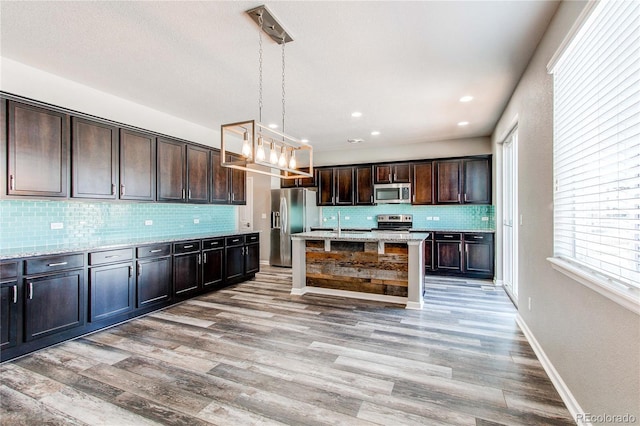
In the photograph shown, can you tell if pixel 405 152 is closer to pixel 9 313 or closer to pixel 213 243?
pixel 213 243

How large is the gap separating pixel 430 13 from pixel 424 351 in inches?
108

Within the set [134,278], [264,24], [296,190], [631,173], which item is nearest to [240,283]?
[134,278]

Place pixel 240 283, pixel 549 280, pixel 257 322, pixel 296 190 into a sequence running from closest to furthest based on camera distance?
pixel 549 280 < pixel 257 322 < pixel 240 283 < pixel 296 190

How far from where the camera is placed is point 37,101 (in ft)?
9.59

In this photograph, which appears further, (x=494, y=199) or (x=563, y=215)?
(x=494, y=199)

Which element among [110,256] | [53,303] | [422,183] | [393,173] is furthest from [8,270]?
[422,183]

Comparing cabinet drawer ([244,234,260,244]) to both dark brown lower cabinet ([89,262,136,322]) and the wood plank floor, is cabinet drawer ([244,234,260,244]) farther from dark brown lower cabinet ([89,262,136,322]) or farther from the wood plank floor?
dark brown lower cabinet ([89,262,136,322])

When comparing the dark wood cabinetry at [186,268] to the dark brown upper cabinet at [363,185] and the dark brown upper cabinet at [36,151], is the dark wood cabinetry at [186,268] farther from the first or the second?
the dark brown upper cabinet at [363,185]

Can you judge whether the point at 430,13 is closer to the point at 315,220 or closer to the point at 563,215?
the point at 563,215

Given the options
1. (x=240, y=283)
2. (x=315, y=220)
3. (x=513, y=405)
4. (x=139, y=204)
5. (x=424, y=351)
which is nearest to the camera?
(x=513, y=405)

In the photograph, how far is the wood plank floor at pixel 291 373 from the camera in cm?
188

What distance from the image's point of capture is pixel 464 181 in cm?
584

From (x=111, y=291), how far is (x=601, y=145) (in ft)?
14.1

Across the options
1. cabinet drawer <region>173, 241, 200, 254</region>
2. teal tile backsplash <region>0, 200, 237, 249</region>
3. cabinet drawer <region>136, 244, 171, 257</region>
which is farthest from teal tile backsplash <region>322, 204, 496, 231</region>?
cabinet drawer <region>136, 244, 171, 257</region>
